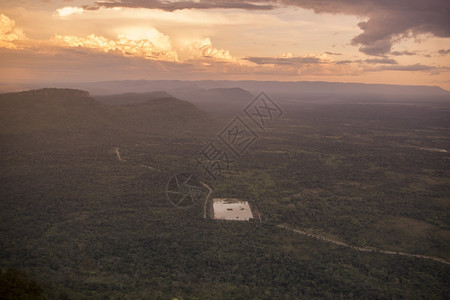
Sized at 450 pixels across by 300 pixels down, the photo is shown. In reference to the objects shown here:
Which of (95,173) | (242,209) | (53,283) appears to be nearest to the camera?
(53,283)

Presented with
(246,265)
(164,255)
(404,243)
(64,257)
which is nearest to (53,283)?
(64,257)

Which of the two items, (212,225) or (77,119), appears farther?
(77,119)

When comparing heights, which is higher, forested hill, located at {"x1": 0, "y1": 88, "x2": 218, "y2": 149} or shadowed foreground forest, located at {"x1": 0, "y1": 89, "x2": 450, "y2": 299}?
forested hill, located at {"x1": 0, "y1": 88, "x2": 218, "y2": 149}

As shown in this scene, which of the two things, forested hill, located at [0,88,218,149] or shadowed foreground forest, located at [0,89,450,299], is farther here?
forested hill, located at [0,88,218,149]

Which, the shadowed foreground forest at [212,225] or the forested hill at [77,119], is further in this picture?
the forested hill at [77,119]

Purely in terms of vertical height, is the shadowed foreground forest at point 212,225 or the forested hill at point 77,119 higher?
the forested hill at point 77,119

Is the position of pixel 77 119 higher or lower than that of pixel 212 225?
higher

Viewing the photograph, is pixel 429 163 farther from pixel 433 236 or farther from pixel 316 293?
pixel 316 293

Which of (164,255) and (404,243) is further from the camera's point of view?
(404,243)
